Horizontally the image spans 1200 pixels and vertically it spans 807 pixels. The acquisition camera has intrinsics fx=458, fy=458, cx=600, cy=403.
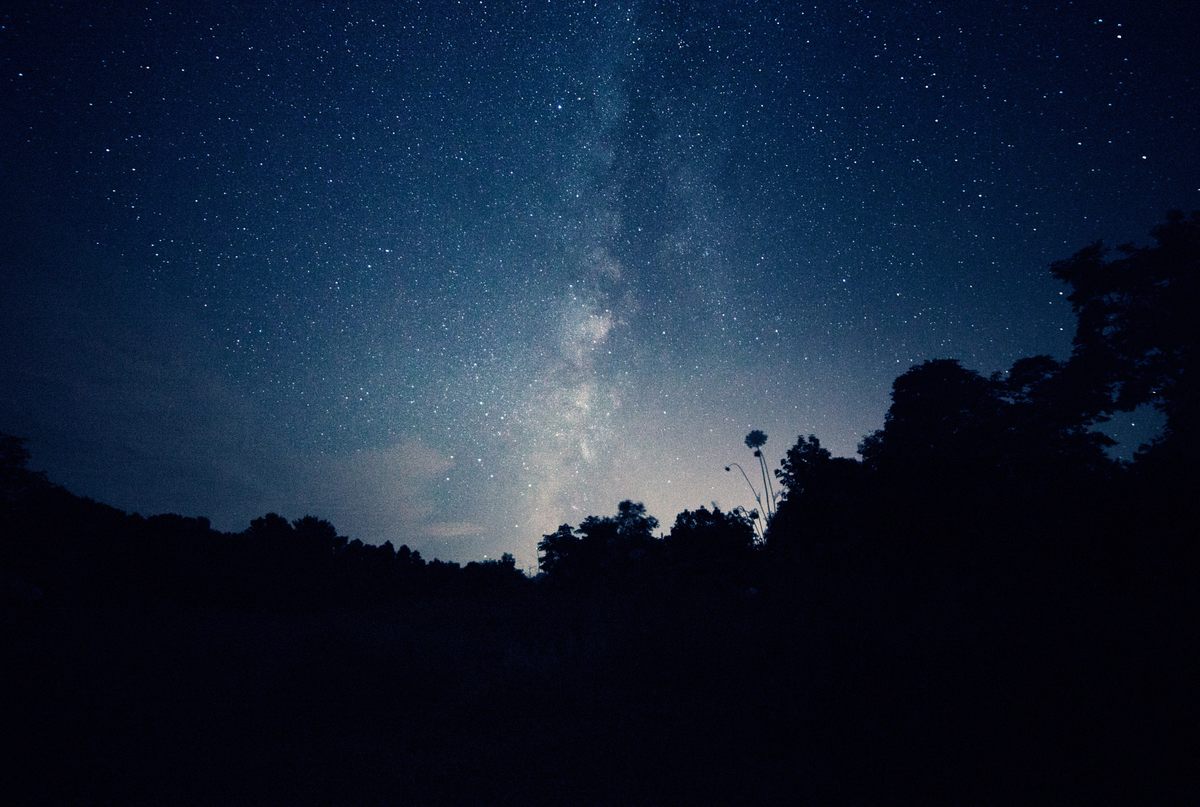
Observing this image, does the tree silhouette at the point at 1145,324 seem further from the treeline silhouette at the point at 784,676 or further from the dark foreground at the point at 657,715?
the dark foreground at the point at 657,715

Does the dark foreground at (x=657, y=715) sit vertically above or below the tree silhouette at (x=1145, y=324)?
below

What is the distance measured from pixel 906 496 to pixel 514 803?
8509mm

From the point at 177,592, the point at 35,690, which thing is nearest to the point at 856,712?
the point at 35,690

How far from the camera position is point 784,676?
5.56 meters

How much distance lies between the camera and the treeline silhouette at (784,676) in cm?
360

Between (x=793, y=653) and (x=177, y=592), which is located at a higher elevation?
(x=177, y=592)

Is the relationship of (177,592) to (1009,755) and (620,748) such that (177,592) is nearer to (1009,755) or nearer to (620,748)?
(620,748)

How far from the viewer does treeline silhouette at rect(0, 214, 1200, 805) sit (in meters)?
3.60

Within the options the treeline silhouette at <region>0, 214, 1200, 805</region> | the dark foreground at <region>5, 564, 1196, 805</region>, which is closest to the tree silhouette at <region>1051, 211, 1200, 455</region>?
Result: the treeline silhouette at <region>0, 214, 1200, 805</region>

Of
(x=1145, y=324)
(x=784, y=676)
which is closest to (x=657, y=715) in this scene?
(x=784, y=676)

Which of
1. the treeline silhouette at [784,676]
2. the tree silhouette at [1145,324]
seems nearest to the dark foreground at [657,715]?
the treeline silhouette at [784,676]

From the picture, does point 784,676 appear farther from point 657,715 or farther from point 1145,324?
point 1145,324

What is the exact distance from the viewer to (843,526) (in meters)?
10.2

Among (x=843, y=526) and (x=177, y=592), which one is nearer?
(x=843, y=526)
